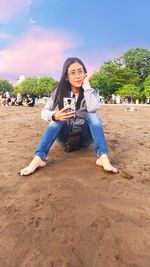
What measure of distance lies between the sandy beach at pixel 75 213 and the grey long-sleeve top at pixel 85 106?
0.52 meters

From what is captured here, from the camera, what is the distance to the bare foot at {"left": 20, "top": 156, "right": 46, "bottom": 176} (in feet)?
10.7

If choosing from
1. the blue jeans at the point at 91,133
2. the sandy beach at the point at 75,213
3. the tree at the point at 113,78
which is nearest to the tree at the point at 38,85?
the tree at the point at 113,78

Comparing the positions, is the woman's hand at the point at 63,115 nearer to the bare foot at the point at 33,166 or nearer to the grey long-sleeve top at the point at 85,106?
the grey long-sleeve top at the point at 85,106

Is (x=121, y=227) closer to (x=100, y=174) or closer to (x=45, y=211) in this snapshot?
(x=45, y=211)

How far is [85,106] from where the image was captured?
3488mm

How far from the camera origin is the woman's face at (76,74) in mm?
3449

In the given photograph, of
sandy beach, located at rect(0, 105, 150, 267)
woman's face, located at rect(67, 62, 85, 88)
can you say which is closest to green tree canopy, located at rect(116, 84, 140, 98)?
sandy beach, located at rect(0, 105, 150, 267)

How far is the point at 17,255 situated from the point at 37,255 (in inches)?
5.1

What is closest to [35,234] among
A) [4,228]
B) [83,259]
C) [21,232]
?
[21,232]

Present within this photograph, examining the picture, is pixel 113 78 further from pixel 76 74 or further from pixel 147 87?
pixel 76 74

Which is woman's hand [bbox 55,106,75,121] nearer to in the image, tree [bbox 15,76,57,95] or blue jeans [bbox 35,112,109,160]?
blue jeans [bbox 35,112,109,160]

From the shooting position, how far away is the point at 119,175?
325 centimetres

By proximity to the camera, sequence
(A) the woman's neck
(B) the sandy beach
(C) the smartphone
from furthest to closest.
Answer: (A) the woman's neck < (C) the smartphone < (B) the sandy beach

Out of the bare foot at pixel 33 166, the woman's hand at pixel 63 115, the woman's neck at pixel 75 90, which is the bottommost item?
the bare foot at pixel 33 166
